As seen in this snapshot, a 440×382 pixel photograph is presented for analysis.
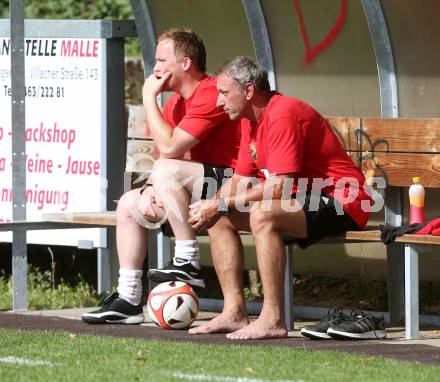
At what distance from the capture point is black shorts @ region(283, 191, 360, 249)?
7.65 metres

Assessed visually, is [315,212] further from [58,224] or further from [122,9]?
[122,9]

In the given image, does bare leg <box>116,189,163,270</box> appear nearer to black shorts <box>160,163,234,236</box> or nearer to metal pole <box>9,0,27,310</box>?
black shorts <box>160,163,234,236</box>

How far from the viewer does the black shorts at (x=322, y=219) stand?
7.65 metres

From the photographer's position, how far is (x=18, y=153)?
9102 millimetres

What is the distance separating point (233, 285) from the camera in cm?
785

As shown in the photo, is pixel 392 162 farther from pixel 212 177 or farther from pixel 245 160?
pixel 212 177

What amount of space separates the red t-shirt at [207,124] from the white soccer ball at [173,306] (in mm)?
825

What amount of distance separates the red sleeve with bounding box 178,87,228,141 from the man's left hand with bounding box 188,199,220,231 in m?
0.53

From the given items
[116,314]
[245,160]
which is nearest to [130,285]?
[116,314]

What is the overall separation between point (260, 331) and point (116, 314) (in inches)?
45.3

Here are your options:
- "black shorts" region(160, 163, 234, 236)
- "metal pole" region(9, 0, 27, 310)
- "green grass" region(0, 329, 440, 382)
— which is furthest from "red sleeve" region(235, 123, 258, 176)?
"metal pole" region(9, 0, 27, 310)

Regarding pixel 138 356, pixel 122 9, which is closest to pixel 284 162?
pixel 138 356

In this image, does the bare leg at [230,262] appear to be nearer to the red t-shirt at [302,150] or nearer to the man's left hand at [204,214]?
the man's left hand at [204,214]

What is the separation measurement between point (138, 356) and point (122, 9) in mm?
9313
